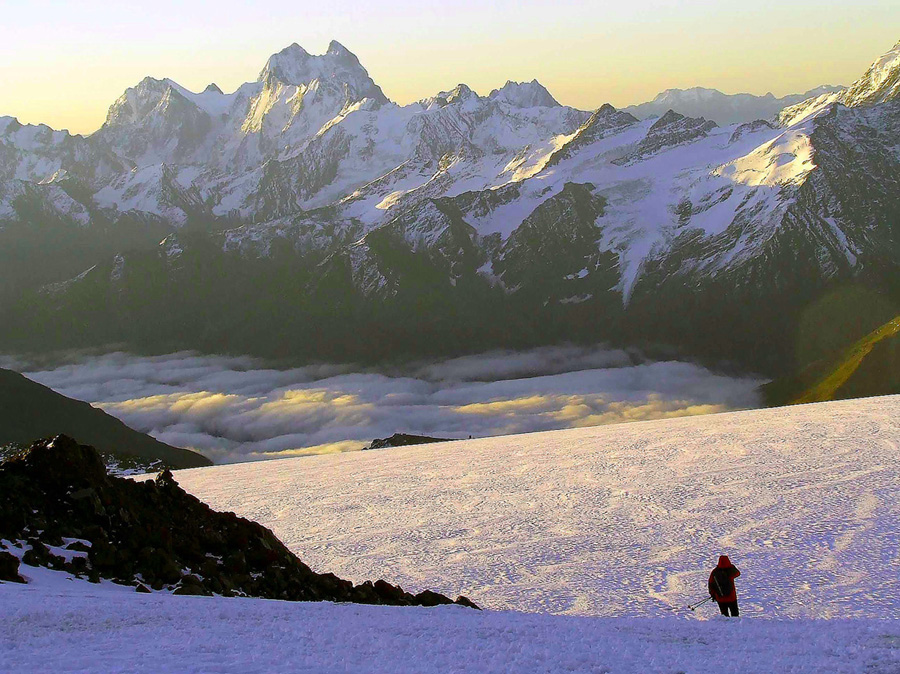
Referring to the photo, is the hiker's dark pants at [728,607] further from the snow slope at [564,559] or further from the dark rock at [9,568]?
the dark rock at [9,568]

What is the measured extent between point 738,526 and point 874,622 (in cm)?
1035

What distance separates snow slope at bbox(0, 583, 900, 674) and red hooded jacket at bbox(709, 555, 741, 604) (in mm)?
3338

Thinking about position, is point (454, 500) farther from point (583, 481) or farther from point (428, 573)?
point (428, 573)

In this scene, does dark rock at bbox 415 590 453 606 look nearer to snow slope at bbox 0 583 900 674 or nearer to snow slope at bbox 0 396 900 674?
snow slope at bbox 0 396 900 674

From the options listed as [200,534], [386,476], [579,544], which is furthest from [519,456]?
[200,534]

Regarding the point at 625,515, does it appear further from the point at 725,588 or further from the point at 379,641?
the point at 379,641

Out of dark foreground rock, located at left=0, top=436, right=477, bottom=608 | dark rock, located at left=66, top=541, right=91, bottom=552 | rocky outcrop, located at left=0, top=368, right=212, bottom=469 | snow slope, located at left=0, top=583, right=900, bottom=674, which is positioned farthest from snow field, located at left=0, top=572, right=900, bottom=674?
rocky outcrop, located at left=0, top=368, right=212, bottom=469

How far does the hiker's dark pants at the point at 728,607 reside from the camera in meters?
24.3

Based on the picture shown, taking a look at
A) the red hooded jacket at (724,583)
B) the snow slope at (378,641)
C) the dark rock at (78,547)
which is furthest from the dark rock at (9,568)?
the red hooded jacket at (724,583)

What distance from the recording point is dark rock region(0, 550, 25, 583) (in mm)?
22969

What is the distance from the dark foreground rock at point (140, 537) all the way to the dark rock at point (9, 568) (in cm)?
2

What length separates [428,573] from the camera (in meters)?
30.9

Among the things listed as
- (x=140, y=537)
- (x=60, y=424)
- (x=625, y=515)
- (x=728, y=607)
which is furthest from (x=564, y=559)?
(x=60, y=424)

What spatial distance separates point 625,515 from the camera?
1405 inches
